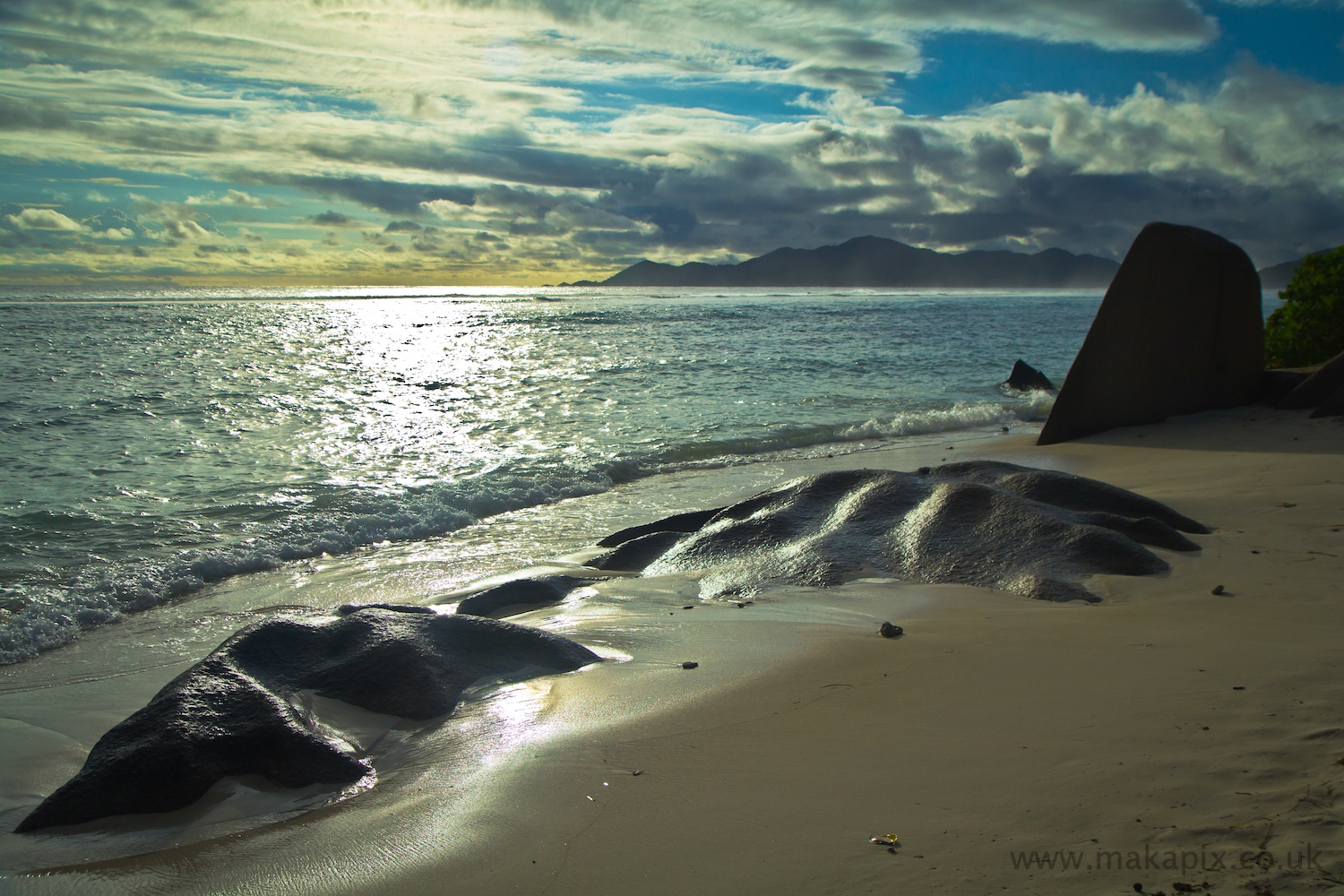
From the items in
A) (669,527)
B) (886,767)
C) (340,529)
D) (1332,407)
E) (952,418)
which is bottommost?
(340,529)

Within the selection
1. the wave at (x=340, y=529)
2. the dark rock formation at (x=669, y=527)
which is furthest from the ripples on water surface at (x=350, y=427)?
the dark rock formation at (x=669, y=527)

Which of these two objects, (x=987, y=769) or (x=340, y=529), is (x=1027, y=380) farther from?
(x=987, y=769)

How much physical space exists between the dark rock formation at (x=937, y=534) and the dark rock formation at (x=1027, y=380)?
43.4ft

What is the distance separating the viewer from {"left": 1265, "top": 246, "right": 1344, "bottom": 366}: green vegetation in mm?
11594

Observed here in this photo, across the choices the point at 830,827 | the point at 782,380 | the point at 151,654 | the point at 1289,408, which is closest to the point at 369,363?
the point at 782,380

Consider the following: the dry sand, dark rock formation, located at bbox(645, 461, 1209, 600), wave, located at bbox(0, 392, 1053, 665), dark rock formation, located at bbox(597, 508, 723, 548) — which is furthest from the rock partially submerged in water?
wave, located at bbox(0, 392, 1053, 665)

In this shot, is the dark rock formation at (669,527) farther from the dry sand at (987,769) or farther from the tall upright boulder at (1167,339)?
the tall upright boulder at (1167,339)

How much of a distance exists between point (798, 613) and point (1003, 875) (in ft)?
8.37

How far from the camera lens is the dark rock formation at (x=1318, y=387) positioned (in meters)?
9.59

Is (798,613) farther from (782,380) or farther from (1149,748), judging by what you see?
(782,380)

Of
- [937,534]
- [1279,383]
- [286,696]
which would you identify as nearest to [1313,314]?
[1279,383]

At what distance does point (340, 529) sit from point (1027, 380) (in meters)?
15.7

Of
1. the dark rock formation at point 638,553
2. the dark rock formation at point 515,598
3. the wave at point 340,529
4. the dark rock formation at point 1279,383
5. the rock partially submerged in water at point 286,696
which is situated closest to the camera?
the rock partially submerged in water at point 286,696

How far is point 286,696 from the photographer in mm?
3357
